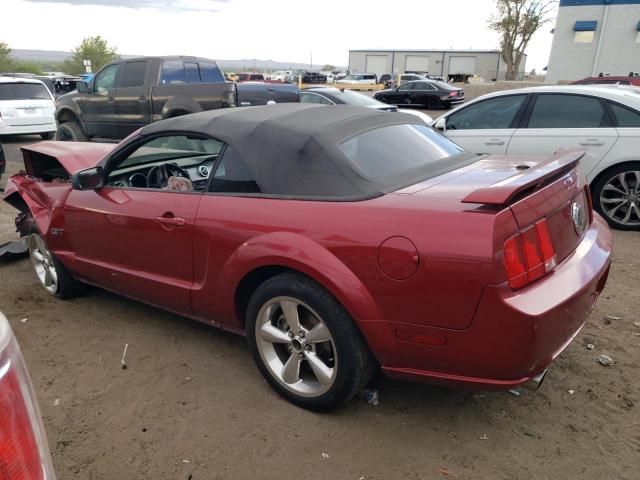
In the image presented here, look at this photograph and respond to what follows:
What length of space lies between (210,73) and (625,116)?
8.15 metres

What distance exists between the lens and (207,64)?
1104cm

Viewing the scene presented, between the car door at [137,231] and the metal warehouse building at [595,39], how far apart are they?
28993 mm

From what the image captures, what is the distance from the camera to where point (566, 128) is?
233 inches

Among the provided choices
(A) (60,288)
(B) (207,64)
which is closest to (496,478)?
(A) (60,288)

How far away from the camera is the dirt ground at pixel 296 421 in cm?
241

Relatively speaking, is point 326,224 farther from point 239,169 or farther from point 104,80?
point 104,80

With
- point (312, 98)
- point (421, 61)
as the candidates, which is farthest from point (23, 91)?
point (421, 61)

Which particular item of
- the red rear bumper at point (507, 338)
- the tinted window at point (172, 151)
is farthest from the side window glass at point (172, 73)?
Answer: the red rear bumper at point (507, 338)

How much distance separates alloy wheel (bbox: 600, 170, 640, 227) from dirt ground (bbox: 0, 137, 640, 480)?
2.52 metres

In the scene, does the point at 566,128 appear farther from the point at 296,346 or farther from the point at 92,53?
the point at 92,53

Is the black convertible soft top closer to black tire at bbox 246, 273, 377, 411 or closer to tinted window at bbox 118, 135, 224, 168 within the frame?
black tire at bbox 246, 273, 377, 411

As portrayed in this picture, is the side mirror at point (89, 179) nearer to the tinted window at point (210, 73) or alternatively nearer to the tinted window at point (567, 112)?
the tinted window at point (567, 112)

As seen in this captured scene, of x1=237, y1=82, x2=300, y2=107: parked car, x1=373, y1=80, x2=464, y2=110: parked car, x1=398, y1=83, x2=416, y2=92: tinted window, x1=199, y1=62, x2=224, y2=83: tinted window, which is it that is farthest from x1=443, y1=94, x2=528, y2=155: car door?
x1=398, y1=83, x2=416, y2=92: tinted window

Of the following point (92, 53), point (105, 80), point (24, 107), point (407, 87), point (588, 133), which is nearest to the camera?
point (588, 133)
